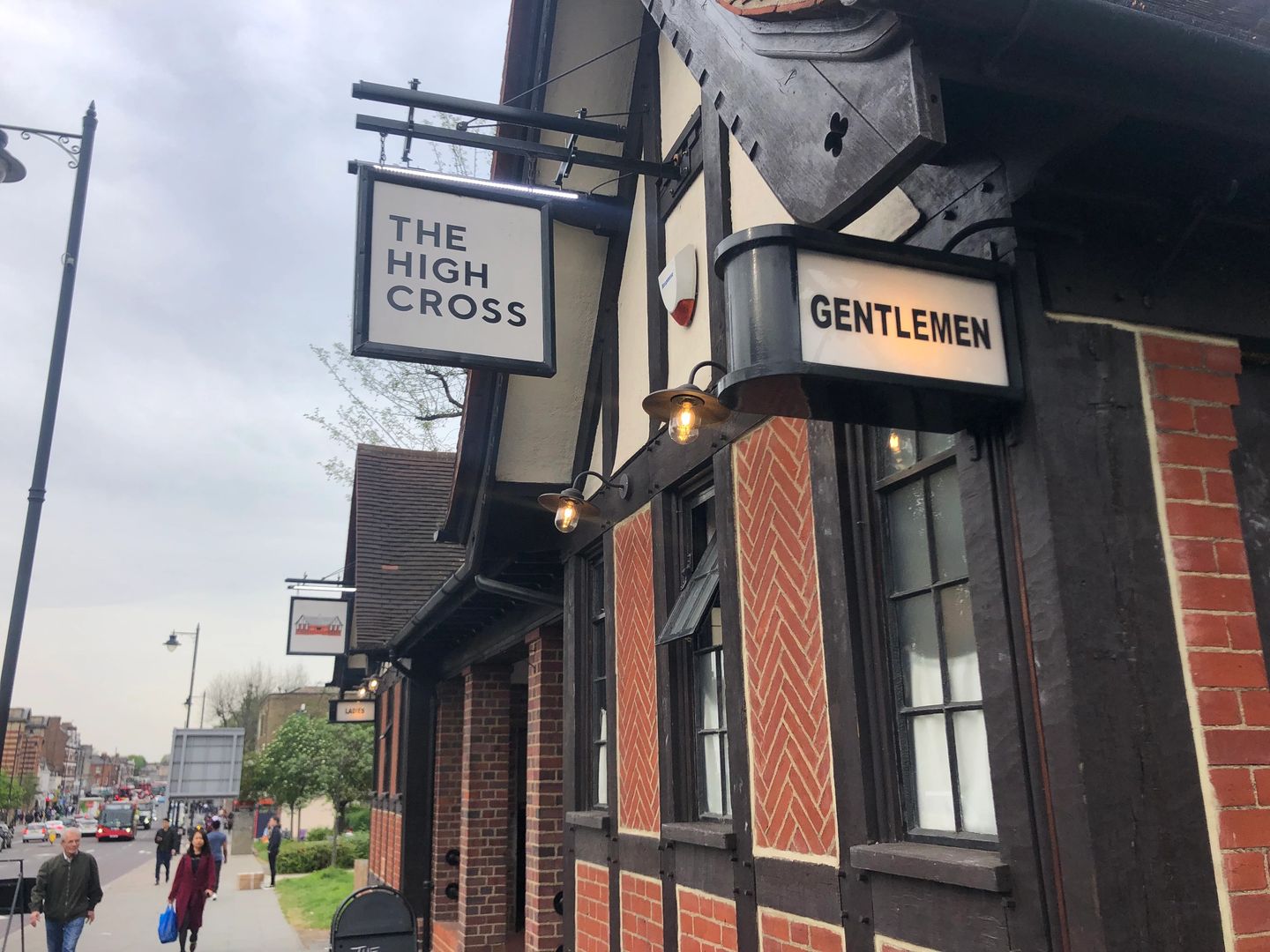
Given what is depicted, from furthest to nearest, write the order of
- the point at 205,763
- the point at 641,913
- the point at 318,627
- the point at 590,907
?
the point at 205,763, the point at 318,627, the point at 590,907, the point at 641,913

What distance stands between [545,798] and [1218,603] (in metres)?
6.00

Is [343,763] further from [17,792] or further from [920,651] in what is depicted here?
[17,792]

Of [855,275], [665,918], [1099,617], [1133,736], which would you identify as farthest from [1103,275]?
[665,918]

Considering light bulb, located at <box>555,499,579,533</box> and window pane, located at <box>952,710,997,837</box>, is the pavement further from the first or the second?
window pane, located at <box>952,710,997,837</box>

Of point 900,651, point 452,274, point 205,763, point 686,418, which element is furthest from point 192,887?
point 900,651

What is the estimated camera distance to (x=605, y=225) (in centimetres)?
702

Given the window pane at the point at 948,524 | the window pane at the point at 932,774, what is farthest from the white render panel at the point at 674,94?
the window pane at the point at 932,774

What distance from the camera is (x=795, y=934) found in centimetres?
408

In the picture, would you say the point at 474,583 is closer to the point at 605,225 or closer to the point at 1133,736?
the point at 605,225

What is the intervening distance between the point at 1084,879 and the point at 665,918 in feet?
10.1

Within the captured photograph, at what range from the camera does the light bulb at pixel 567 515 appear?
6082 millimetres

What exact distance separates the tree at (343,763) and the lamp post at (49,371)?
27762mm

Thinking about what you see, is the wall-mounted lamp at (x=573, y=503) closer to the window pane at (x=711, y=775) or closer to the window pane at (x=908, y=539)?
the window pane at (x=711, y=775)

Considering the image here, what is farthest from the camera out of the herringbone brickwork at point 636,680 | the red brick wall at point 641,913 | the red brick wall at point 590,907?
the red brick wall at point 590,907
